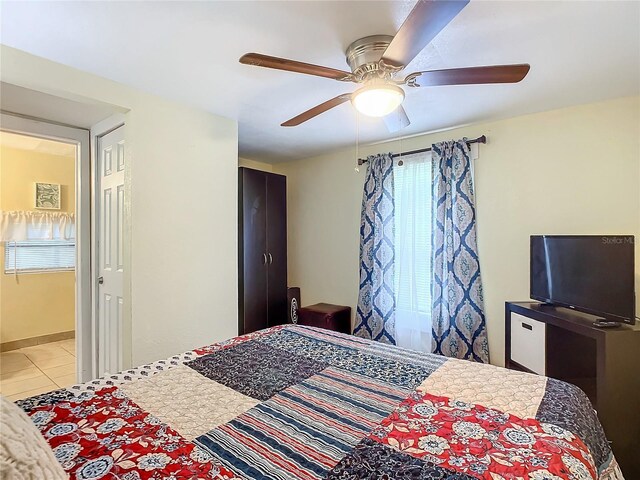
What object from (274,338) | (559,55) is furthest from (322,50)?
(274,338)

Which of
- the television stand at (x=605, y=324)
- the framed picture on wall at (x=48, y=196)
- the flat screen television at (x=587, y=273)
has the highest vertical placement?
the framed picture on wall at (x=48, y=196)

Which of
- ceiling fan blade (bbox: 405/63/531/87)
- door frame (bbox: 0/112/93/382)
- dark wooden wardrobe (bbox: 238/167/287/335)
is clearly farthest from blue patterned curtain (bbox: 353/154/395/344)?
door frame (bbox: 0/112/93/382)

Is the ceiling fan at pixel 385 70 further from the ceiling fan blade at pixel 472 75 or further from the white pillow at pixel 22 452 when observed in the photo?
the white pillow at pixel 22 452

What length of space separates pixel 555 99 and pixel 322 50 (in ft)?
6.14

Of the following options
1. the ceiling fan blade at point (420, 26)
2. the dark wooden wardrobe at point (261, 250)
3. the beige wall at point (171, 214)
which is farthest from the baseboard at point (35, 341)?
the ceiling fan blade at point (420, 26)

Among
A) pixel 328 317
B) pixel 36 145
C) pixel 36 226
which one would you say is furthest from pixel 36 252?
pixel 328 317

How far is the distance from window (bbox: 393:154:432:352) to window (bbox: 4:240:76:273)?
373 centimetres

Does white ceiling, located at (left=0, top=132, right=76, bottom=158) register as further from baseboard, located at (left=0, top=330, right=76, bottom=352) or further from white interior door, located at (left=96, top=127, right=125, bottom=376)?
baseboard, located at (left=0, top=330, right=76, bottom=352)

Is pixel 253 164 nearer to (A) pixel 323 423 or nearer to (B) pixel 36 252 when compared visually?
(B) pixel 36 252

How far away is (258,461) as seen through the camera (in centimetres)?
91

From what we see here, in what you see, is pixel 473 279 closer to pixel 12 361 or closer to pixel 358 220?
pixel 358 220

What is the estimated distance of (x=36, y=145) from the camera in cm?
388

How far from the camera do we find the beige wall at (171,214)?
218cm

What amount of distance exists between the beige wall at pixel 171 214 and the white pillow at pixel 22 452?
1.60 metres
